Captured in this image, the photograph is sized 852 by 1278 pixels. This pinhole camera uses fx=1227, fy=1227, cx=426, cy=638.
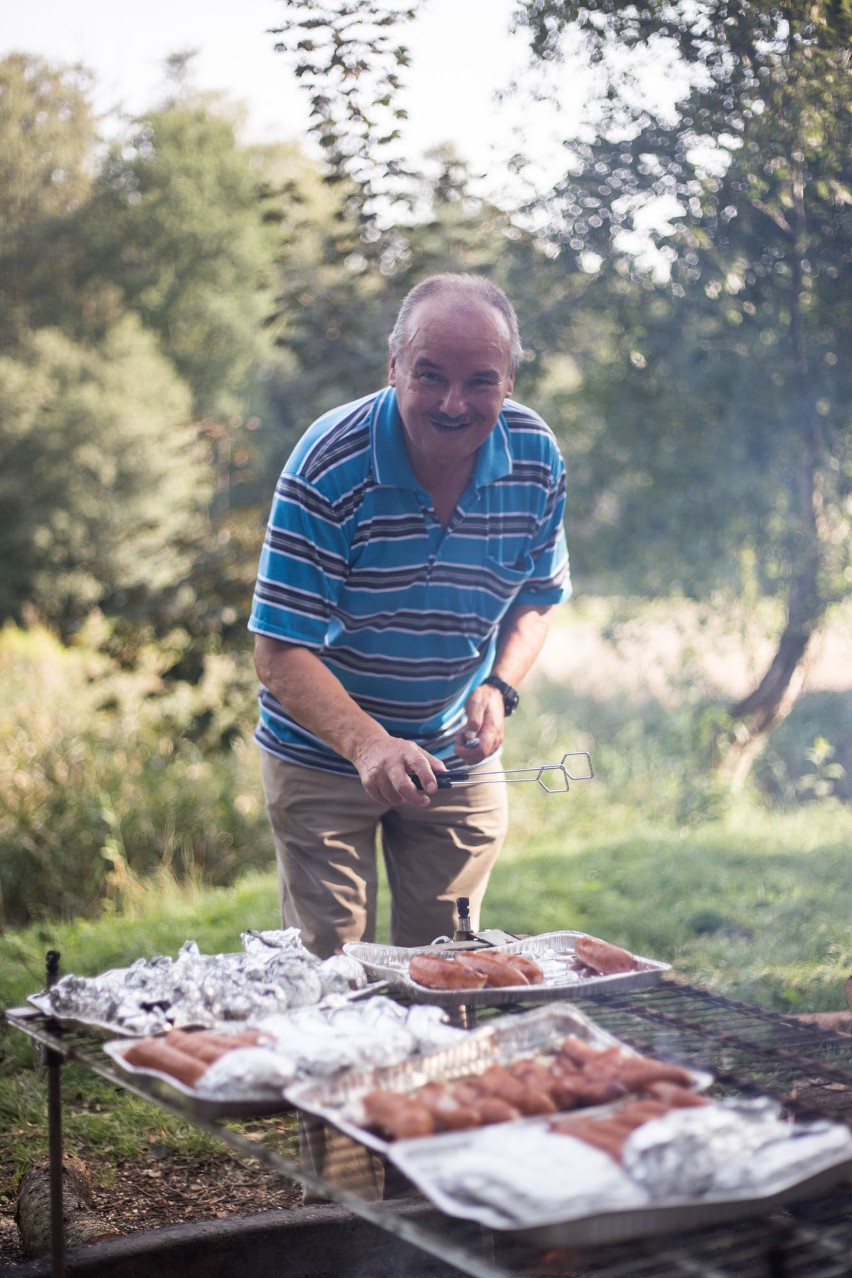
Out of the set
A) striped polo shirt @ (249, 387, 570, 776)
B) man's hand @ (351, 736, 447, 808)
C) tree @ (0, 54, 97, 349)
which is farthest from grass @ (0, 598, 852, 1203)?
tree @ (0, 54, 97, 349)

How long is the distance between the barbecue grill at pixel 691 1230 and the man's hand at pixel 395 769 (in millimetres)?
535

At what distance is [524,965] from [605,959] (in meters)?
0.16

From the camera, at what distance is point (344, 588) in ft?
9.76

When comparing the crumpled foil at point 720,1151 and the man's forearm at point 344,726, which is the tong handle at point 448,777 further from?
the crumpled foil at point 720,1151

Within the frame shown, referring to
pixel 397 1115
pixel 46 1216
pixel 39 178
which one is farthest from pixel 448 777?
pixel 39 178

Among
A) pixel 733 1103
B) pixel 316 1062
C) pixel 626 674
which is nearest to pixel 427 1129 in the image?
pixel 316 1062

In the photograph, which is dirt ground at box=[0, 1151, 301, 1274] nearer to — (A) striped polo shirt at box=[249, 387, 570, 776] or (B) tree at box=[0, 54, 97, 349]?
(A) striped polo shirt at box=[249, 387, 570, 776]

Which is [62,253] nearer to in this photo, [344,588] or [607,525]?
[607,525]

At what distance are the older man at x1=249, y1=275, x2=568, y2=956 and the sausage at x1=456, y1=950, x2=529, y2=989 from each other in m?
0.38

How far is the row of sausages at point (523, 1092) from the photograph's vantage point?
1642mm

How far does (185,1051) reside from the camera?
1897 millimetres

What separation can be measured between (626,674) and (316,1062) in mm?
8484

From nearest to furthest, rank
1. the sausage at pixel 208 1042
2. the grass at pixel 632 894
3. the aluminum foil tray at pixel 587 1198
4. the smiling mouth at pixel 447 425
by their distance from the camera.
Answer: the aluminum foil tray at pixel 587 1198 < the sausage at pixel 208 1042 < the smiling mouth at pixel 447 425 < the grass at pixel 632 894

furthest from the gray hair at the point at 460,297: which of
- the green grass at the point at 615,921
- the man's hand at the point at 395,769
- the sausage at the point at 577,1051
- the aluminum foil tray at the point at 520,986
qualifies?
the green grass at the point at 615,921
